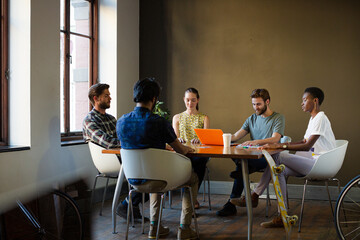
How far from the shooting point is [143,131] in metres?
3.24

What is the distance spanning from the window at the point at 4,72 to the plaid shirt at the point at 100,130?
0.75 metres

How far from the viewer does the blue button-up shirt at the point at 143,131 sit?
3.25 m

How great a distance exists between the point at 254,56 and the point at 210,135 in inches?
83.6

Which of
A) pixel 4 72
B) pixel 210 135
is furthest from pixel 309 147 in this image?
pixel 4 72

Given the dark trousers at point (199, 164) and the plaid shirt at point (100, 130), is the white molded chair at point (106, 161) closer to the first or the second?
the plaid shirt at point (100, 130)

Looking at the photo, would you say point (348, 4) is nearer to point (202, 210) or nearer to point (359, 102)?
point (359, 102)

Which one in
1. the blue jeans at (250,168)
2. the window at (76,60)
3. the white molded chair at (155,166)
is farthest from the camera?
the window at (76,60)

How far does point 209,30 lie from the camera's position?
609 cm

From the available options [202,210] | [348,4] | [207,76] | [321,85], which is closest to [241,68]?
[207,76]

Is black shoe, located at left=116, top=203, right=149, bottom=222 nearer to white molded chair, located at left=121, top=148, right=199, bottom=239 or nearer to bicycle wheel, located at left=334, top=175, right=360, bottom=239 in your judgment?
white molded chair, located at left=121, top=148, right=199, bottom=239

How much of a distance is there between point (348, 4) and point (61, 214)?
13.9ft

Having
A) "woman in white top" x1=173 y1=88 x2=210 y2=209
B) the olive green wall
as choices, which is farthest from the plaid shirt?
the olive green wall

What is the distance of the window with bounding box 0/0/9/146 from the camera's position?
4203 mm

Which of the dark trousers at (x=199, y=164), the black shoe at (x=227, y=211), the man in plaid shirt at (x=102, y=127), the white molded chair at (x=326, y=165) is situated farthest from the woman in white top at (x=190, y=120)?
the white molded chair at (x=326, y=165)
